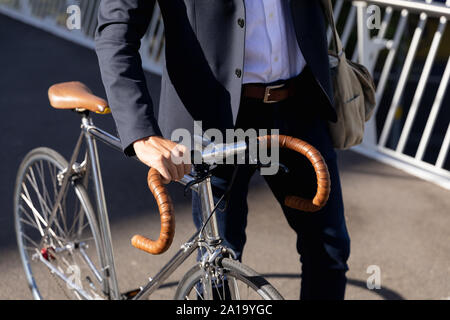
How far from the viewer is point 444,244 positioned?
11.4 feet

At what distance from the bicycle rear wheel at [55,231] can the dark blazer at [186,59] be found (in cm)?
67

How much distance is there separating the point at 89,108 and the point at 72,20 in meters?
7.63

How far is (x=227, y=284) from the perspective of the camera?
5.77 feet

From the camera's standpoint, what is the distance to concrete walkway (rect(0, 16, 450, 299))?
314 centimetres

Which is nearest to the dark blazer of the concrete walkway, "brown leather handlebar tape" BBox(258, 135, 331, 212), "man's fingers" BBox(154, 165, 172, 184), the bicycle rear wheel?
"man's fingers" BBox(154, 165, 172, 184)

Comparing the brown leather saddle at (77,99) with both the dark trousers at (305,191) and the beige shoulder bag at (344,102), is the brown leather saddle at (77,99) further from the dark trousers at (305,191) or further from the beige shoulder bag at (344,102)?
the beige shoulder bag at (344,102)

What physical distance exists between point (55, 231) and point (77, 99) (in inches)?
31.8

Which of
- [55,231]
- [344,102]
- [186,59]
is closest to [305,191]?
[344,102]

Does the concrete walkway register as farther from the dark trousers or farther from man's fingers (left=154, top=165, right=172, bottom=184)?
man's fingers (left=154, top=165, right=172, bottom=184)

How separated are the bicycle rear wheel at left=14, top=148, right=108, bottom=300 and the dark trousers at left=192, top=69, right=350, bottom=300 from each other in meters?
0.60

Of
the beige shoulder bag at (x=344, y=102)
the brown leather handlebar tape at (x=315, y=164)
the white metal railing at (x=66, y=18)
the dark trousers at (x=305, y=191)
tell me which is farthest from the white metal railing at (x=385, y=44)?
the brown leather handlebar tape at (x=315, y=164)

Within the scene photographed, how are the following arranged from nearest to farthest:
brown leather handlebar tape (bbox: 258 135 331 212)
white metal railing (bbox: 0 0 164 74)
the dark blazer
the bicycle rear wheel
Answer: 1. brown leather handlebar tape (bbox: 258 135 331 212)
2. the dark blazer
3. the bicycle rear wheel
4. white metal railing (bbox: 0 0 164 74)

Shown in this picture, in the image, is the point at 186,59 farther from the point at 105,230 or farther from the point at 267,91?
the point at 105,230
